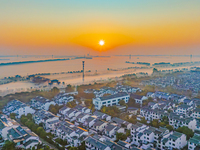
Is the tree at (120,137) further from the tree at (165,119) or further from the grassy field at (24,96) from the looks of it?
the grassy field at (24,96)

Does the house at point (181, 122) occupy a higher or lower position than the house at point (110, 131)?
higher

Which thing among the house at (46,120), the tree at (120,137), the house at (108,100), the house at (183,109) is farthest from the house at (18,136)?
the house at (183,109)

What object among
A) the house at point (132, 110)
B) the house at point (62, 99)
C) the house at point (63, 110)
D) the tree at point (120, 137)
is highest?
the house at point (62, 99)

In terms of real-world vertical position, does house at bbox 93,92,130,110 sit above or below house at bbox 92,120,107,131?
above

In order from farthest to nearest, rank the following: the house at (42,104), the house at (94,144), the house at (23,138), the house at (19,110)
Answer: the house at (42,104)
the house at (19,110)
the house at (23,138)
the house at (94,144)

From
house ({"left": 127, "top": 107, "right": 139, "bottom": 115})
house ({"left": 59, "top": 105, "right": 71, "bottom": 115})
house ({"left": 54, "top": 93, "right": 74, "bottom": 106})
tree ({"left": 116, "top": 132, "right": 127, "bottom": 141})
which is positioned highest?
house ({"left": 54, "top": 93, "right": 74, "bottom": 106})

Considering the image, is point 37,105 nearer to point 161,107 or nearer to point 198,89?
point 161,107

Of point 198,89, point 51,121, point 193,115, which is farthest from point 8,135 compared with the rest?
point 198,89

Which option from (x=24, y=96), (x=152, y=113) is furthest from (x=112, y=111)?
(x=24, y=96)

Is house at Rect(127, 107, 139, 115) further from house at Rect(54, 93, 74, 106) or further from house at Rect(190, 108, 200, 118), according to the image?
house at Rect(54, 93, 74, 106)

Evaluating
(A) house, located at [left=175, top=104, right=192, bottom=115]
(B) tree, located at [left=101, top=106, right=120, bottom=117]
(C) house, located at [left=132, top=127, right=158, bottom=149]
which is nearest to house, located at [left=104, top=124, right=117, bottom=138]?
(C) house, located at [left=132, top=127, right=158, bottom=149]

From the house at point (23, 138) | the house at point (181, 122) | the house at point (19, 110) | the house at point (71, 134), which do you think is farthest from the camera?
the house at point (19, 110)
